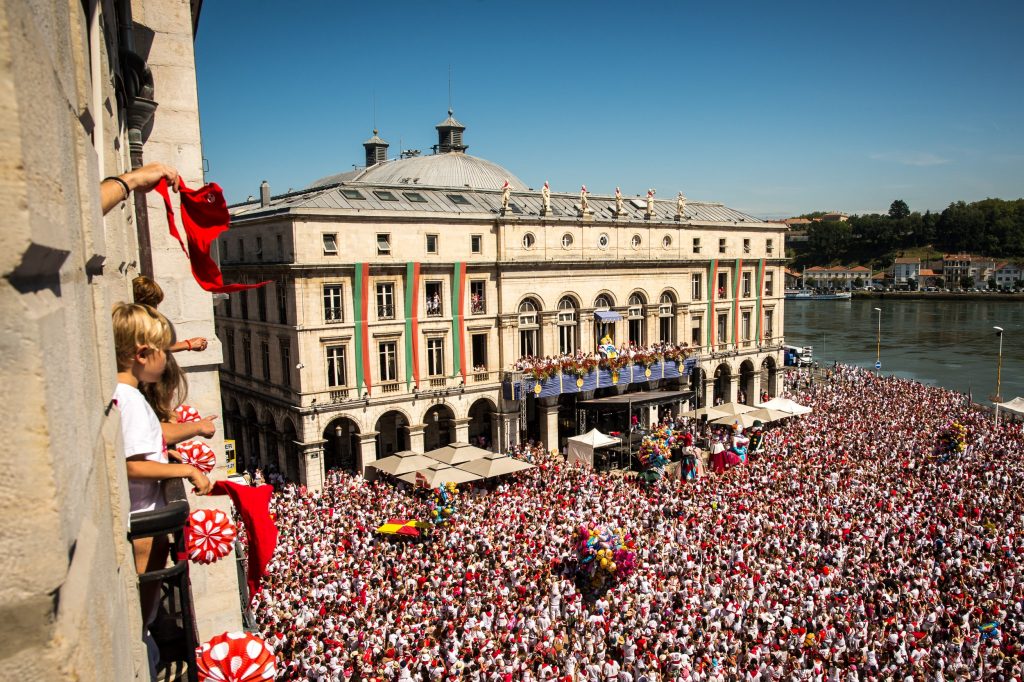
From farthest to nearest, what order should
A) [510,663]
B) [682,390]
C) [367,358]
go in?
[682,390] → [367,358] → [510,663]

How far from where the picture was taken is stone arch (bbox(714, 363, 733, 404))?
50594 mm

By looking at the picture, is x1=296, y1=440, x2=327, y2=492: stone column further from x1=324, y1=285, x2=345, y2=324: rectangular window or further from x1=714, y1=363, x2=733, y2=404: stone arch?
x1=714, y1=363, x2=733, y2=404: stone arch

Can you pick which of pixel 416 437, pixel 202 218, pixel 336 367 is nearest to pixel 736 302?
→ pixel 416 437

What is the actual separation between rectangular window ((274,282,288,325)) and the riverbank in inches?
6628

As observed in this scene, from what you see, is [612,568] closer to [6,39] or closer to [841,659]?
[841,659]

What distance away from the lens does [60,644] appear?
5.66 ft

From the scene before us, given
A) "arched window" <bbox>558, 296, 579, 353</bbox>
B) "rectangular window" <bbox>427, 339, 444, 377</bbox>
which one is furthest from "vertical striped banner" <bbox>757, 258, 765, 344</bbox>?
"rectangular window" <bbox>427, 339, 444, 377</bbox>

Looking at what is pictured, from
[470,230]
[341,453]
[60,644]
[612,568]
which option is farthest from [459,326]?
[60,644]

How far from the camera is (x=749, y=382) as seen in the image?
52719 millimetres

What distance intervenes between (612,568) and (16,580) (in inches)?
777

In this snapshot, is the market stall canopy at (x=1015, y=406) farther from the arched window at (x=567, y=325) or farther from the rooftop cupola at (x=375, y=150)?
the rooftop cupola at (x=375, y=150)

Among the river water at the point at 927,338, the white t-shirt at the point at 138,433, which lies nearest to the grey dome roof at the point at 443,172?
the river water at the point at 927,338

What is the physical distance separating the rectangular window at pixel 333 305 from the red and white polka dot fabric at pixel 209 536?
27335mm

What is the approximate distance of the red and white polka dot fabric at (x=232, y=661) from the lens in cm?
519
